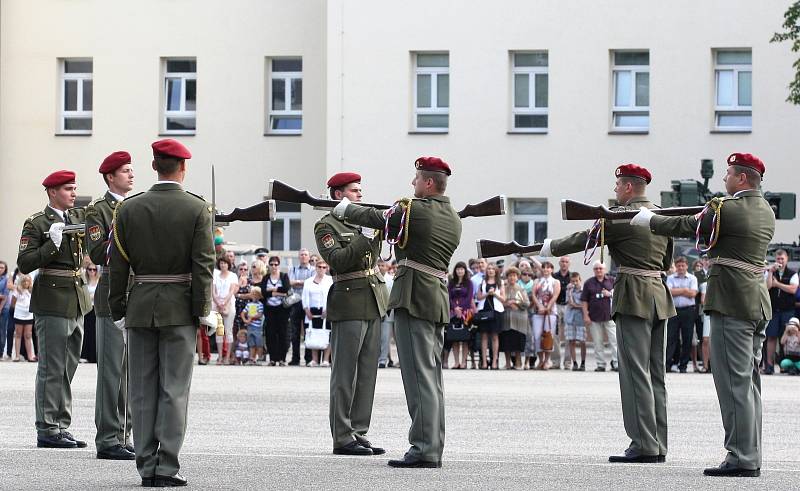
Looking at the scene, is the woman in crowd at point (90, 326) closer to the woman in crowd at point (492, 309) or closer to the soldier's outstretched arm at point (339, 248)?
the woman in crowd at point (492, 309)

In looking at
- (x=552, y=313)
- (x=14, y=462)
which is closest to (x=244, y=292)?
(x=552, y=313)

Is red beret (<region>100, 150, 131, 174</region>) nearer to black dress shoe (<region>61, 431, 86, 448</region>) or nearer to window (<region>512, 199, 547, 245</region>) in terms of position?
black dress shoe (<region>61, 431, 86, 448</region>)

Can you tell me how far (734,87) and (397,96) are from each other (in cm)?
747

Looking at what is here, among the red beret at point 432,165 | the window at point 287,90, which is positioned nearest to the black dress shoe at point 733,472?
the red beret at point 432,165

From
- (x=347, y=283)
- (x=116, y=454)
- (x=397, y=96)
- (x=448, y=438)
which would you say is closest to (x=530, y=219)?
(x=397, y=96)

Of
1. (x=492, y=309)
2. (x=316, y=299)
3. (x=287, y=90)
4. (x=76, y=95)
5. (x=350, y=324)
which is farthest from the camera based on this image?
(x=76, y=95)

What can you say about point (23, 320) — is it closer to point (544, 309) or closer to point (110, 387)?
point (544, 309)

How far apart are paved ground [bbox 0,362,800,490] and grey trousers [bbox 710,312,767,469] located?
0.80 ft

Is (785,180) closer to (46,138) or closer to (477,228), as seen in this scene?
(477,228)

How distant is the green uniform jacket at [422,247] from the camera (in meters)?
11.8

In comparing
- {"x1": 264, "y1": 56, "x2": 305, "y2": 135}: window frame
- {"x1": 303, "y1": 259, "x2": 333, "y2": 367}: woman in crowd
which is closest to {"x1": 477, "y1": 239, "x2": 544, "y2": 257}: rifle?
{"x1": 303, "y1": 259, "x2": 333, "y2": 367}: woman in crowd

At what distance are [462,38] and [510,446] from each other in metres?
24.3

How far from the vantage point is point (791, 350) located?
24.3m

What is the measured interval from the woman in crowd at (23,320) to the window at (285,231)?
499 inches
